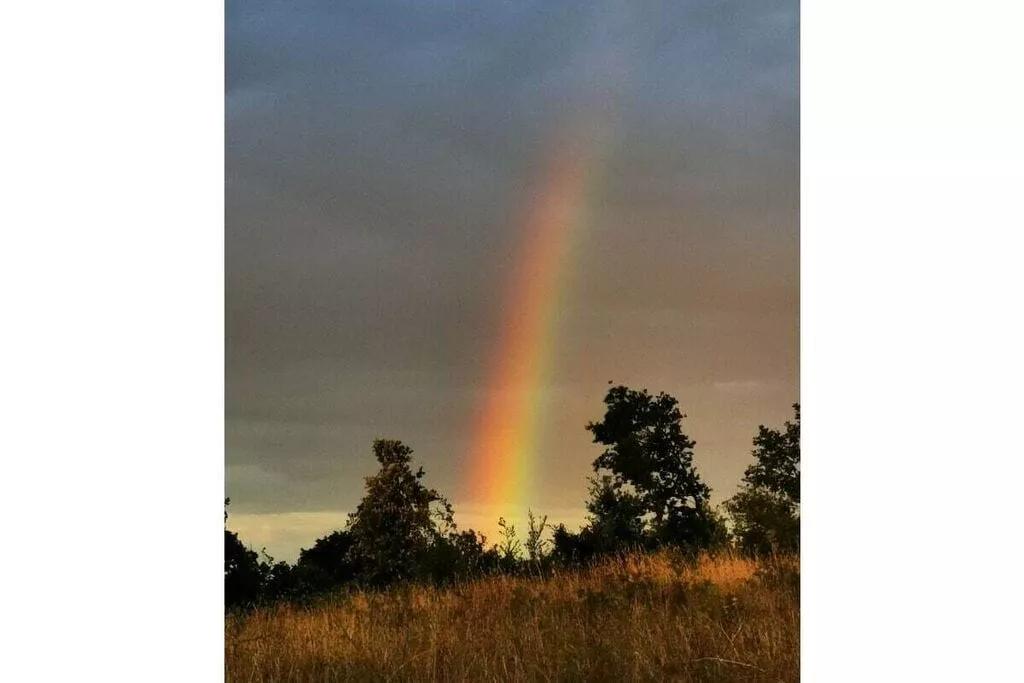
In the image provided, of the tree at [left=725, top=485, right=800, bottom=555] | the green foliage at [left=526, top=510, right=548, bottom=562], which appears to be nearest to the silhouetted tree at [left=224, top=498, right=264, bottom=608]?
the green foliage at [left=526, top=510, right=548, bottom=562]

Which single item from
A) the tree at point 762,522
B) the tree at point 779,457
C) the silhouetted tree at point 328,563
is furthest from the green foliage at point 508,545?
the tree at point 779,457

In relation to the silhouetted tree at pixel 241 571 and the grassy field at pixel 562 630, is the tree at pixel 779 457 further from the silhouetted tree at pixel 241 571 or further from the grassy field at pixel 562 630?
the silhouetted tree at pixel 241 571

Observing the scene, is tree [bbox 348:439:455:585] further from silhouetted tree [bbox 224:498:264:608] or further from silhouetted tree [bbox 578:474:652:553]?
silhouetted tree [bbox 578:474:652:553]

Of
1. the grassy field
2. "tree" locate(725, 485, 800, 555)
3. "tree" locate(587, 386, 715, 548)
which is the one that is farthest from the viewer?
"tree" locate(587, 386, 715, 548)

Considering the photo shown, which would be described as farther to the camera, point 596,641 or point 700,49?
point 700,49
